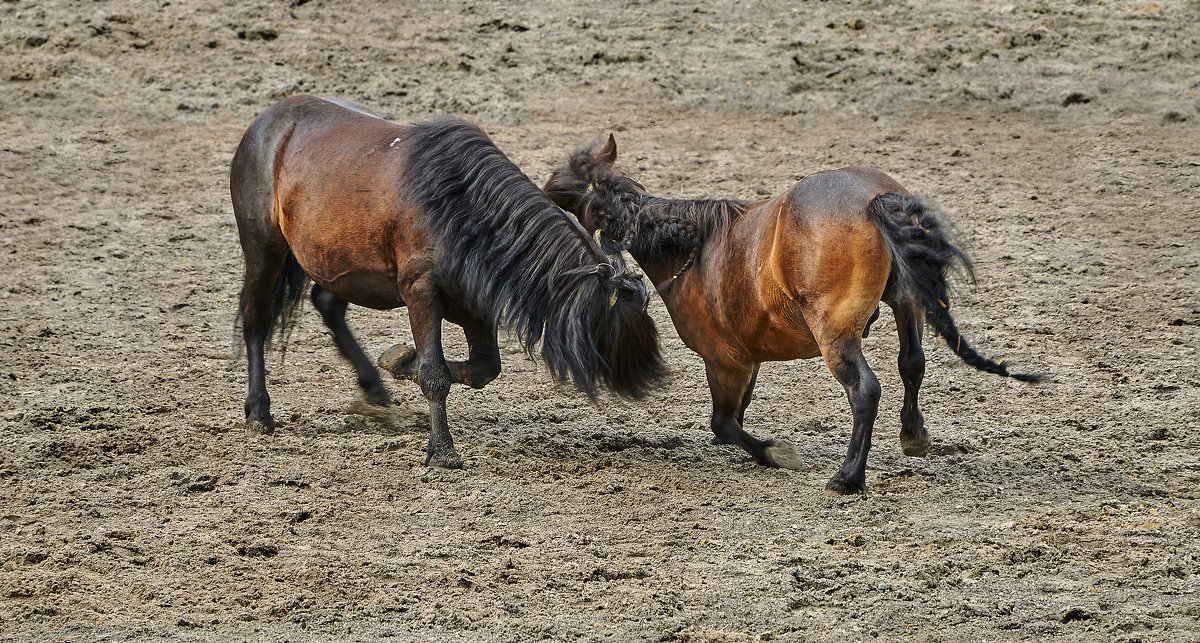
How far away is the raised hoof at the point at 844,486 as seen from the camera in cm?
505

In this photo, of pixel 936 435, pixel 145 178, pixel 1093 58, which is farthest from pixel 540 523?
pixel 1093 58

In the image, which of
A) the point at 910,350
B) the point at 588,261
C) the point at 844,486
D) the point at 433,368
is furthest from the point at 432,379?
the point at 910,350

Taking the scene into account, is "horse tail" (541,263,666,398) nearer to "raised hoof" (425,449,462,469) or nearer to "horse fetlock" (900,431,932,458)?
"raised hoof" (425,449,462,469)

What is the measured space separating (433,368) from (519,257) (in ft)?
2.12

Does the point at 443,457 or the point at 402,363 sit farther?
the point at 402,363

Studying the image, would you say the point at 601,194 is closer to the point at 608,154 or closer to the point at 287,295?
the point at 608,154

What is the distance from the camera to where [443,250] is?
17.8ft

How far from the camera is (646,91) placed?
10438 millimetres

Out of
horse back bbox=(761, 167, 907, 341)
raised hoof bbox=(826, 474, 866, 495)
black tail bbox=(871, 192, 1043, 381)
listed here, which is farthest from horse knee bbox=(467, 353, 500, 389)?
black tail bbox=(871, 192, 1043, 381)

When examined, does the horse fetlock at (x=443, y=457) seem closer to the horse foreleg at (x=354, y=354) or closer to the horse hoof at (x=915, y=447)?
the horse foreleg at (x=354, y=354)

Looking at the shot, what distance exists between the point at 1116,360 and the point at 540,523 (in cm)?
351

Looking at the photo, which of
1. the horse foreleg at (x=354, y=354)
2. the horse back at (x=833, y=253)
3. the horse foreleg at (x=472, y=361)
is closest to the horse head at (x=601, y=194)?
the horse foreleg at (x=472, y=361)

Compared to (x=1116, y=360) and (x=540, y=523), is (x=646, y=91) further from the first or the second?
(x=540, y=523)

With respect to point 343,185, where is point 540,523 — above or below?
below
